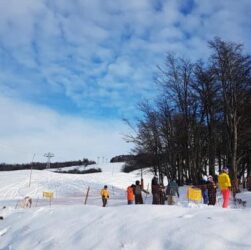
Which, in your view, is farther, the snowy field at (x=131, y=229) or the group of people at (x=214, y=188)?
the group of people at (x=214, y=188)

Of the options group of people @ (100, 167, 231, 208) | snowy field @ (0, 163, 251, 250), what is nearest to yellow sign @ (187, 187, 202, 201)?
group of people @ (100, 167, 231, 208)

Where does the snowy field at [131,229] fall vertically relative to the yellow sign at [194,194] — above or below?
below

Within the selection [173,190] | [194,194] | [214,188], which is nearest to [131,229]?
[194,194]

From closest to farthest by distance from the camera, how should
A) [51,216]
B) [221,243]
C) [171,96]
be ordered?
[221,243]
[51,216]
[171,96]

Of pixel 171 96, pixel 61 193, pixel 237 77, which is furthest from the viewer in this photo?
pixel 61 193

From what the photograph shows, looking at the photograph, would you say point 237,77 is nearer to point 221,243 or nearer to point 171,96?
point 171,96

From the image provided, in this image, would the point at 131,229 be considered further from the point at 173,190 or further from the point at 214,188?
the point at 173,190

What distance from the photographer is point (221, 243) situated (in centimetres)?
1094

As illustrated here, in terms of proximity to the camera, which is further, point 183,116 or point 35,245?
point 183,116

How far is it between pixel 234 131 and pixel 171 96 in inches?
383

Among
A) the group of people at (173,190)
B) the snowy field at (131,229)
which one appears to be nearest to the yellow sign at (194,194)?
the group of people at (173,190)

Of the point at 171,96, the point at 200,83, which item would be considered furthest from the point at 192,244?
the point at 171,96

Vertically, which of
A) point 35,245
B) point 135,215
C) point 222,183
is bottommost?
point 35,245

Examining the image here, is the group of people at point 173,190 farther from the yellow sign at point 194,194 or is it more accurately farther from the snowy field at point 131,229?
the snowy field at point 131,229
